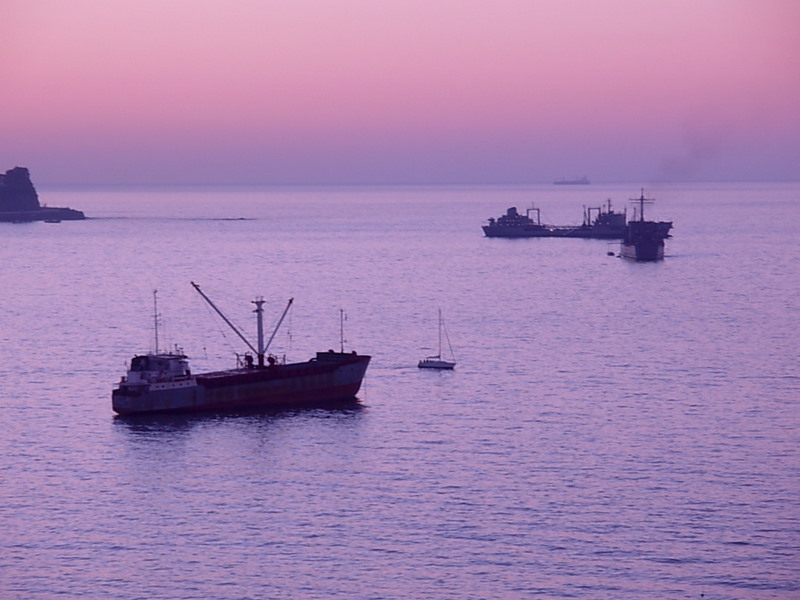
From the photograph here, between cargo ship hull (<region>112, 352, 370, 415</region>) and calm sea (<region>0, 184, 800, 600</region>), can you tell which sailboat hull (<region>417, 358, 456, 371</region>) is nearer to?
calm sea (<region>0, 184, 800, 600</region>)

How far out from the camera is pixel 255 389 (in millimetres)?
92000

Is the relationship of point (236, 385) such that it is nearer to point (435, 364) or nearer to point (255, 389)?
point (255, 389)

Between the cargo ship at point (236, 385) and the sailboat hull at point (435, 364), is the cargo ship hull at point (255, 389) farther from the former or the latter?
the sailboat hull at point (435, 364)

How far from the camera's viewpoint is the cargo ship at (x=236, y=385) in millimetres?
88500

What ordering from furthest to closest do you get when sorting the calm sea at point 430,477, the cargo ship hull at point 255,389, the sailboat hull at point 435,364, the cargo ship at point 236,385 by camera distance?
the sailboat hull at point 435,364, the cargo ship at point 236,385, the cargo ship hull at point 255,389, the calm sea at point 430,477

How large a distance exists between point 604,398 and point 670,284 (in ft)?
330

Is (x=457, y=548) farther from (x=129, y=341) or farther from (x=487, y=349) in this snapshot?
(x=129, y=341)

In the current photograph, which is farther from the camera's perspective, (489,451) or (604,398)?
(604,398)

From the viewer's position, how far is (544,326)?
454 ft

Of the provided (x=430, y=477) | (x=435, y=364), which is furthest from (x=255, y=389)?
(x=430, y=477)

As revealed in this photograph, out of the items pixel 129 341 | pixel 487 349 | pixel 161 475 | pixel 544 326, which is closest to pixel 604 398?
pixel 487 349

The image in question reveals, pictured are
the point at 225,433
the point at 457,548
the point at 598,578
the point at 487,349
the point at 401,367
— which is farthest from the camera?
the point at 487,349

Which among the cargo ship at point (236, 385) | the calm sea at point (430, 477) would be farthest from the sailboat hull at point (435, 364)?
the cargo ship at point (236, 385)

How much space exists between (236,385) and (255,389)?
4.99ft
